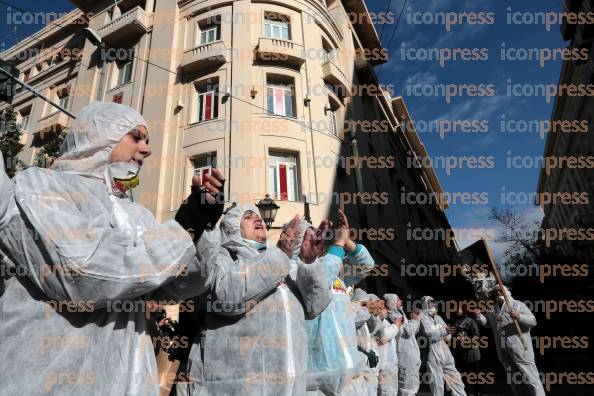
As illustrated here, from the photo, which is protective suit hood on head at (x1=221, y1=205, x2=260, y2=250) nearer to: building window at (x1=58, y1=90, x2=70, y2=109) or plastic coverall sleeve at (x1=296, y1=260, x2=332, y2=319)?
plastic coverall sleeve at (x1=296, y1=260, x2=332, y2=319)

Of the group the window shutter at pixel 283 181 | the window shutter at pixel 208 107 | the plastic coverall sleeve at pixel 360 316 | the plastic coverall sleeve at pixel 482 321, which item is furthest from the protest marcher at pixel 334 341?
the window shutter at pixel 208 107

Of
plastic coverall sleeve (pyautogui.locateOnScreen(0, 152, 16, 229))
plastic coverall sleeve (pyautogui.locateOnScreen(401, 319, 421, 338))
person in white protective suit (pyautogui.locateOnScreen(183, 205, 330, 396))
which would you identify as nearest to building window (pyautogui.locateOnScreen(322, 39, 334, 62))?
plastic coverall sleeve (pyautogui.locateOnScreen(401, 319, 421, 338))

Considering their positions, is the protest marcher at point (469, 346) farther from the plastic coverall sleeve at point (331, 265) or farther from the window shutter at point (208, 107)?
the window shutter at point (208, 107)

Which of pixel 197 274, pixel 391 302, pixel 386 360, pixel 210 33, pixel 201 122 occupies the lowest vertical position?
pixel 386 360

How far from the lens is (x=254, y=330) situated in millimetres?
2195

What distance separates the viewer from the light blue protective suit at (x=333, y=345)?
→ 2650 mm

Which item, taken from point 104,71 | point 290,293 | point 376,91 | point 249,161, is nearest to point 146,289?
point 290,293

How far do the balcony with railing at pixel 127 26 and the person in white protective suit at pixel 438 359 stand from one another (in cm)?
1400

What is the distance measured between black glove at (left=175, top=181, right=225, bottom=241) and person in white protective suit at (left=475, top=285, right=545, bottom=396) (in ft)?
24.5

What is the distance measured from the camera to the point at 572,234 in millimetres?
25109

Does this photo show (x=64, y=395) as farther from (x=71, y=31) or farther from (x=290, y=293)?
(x=71, y=31)

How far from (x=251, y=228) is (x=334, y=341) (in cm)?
115

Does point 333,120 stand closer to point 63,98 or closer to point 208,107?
point 208,107

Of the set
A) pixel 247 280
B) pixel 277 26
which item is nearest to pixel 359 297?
pixel 247 280
